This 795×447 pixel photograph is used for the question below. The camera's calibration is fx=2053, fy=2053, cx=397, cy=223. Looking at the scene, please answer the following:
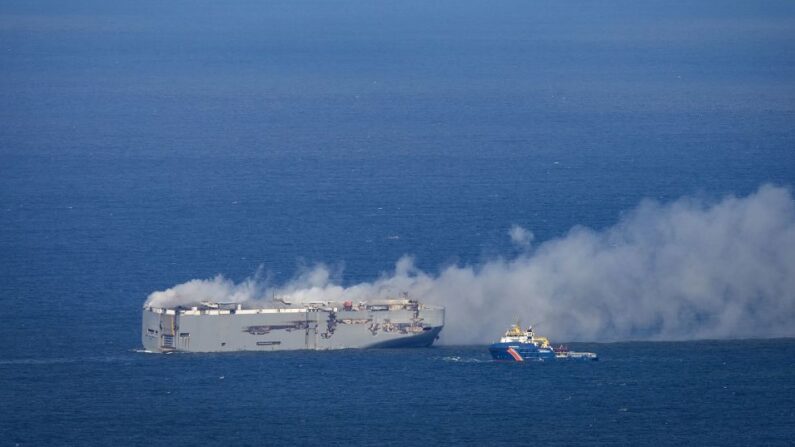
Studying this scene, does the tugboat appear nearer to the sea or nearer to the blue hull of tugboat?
the blue hull of tugboat

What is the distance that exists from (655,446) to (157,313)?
3272cm

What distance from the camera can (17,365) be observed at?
114 m

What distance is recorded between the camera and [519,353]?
11725 centimetres

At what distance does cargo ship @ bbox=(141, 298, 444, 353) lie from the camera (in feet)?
387

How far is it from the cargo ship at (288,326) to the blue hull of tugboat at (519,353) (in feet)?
16.1

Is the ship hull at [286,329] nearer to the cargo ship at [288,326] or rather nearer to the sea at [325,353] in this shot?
the cargo ship at [288,326]

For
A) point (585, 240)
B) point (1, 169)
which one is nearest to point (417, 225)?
point (585, 240)

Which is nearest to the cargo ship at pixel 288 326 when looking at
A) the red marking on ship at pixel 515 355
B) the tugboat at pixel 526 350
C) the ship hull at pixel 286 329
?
the ship hull at pixel 286 329

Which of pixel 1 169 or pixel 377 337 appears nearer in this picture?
pixel 377 337

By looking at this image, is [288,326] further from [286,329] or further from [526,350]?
[526,350]

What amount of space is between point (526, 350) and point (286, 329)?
45.9 ft

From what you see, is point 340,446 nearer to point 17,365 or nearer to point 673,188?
point 17,365

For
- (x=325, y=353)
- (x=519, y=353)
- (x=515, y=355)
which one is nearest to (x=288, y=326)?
(x=325, y=353)

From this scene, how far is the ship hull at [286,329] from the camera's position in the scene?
118000 millimetres
